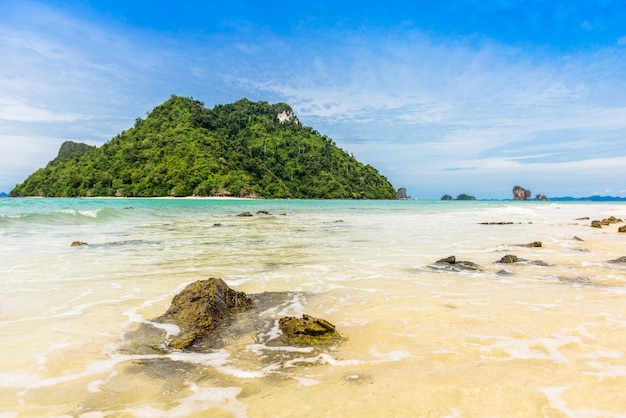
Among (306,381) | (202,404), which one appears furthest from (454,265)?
(202,404)

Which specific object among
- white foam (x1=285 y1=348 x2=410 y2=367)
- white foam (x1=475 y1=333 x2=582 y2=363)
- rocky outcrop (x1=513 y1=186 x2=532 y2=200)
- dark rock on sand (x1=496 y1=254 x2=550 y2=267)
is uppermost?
rocky outcrop (x1=513 y1=186 x2=532 y2=200)

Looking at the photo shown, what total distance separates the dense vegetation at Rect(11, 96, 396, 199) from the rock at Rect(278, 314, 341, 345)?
319 ft

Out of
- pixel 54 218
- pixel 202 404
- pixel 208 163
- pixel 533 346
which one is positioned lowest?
pixel 202 404

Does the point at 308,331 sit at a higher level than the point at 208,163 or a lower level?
lower

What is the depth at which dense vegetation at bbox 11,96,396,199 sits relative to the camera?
100m

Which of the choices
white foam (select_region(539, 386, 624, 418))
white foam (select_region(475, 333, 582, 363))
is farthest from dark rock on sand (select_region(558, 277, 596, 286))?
white foam (select_region(539, 386, 624, 418))

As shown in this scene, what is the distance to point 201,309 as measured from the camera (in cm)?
479

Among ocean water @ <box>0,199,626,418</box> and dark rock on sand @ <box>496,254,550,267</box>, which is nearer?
ocean water @ <box>0,199,626,418</box>

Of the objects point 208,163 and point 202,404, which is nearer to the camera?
point 202,404

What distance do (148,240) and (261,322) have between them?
10.9 m

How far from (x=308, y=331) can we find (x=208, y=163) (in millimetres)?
104605

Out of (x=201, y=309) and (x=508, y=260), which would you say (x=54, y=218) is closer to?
(x=201, y=309)

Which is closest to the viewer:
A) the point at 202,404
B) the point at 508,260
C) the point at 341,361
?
the point at 202,404

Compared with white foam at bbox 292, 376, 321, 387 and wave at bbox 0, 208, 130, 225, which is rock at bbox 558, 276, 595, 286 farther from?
wave at bbox 0, 208, 130, 225
